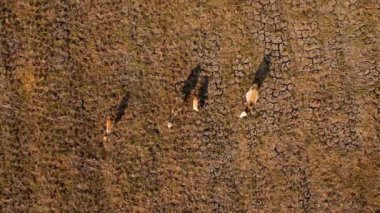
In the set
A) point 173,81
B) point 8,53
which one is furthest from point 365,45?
point 8,53

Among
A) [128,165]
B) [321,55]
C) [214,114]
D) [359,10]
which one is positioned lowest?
[128,165]

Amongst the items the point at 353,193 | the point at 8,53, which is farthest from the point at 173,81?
the point at 353,193

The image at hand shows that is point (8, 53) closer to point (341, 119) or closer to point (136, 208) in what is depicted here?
point (136, 208)

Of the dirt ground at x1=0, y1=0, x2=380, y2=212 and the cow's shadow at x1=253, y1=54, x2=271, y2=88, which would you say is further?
the cow's shadow at x1=253, y1=54, x2=271, y2=88

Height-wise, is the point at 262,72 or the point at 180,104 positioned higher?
the point at 262,72

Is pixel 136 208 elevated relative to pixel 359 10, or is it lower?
lower

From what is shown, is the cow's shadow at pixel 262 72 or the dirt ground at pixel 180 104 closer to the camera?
the dirt ground at pixel 180 104
